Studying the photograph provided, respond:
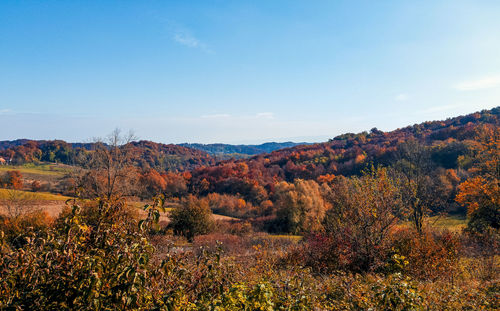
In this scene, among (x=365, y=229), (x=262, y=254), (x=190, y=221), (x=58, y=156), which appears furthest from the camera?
(x=58, y=156)

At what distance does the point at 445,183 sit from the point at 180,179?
53174 mm

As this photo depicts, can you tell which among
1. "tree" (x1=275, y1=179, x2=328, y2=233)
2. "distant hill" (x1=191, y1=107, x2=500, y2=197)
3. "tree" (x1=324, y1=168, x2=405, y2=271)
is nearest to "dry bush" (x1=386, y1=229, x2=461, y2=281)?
"tree" (x1=324, y1=168, x2=405, y2=271)

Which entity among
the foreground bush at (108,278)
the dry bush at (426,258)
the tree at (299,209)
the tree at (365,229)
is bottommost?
the tree at (299,209)

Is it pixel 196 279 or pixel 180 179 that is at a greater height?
pixel 196 279

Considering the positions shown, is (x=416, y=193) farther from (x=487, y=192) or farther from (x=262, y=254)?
(x=262, y=254)

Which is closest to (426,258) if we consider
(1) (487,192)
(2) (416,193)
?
(2) (416,193)

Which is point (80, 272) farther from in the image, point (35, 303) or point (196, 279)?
point (196, 279)

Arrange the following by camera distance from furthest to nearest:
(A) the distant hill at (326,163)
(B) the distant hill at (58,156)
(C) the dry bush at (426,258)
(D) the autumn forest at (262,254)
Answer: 1. (B) the distant hill at (58,156)
2. (A) the distant hill at (326,163)
3. (C) the dry bush at (426,258)
4. (D) the autumn forest at (262,254)

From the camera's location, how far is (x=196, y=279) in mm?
4215

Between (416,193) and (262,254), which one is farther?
(416,193)

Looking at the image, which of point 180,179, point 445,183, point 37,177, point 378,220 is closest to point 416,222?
point 378,220

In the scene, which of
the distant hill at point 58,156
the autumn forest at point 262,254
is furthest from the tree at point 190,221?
the distant hill at point 58,156

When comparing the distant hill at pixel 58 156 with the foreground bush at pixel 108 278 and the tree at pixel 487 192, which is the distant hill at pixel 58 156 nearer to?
the tree at pixel 487 192

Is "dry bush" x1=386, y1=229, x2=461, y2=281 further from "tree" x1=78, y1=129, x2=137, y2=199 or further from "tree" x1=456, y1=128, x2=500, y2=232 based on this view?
"tree" x1=78, y1=129, x2=137, y2=199
